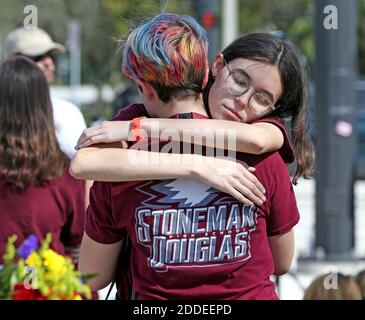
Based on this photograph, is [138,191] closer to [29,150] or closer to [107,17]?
[29,150]

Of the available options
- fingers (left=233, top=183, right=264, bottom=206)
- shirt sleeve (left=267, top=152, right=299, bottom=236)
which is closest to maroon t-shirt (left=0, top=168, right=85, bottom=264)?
shirt sleeve (left=267, top=152, right=299, bottom=236)

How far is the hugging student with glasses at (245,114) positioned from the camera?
2.38m

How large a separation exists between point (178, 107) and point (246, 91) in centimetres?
19

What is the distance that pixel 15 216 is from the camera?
3672 millimetres

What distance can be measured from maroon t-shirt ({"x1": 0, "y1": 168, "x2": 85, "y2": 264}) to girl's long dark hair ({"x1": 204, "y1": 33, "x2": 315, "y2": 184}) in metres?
1.33

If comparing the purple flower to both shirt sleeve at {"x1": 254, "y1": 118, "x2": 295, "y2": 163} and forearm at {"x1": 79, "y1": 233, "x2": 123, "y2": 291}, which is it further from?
shirt sleeve at {"x1": 254, "y1": 118, "x2": 295, "y2": 163}

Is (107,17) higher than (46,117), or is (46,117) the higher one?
(46,117)

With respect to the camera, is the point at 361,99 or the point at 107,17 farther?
the point at 107,17

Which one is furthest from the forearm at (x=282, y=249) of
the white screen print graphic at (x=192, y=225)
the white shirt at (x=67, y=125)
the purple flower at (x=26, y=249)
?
the white shirt at (x=67, y=125)

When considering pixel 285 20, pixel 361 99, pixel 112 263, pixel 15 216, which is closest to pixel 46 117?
pixel 15 216

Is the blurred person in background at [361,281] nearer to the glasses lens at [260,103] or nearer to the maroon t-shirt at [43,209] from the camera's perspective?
the maroon t-shirt at [43,209]

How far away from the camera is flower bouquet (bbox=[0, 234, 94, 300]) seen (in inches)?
75.4

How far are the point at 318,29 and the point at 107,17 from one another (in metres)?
21.6
